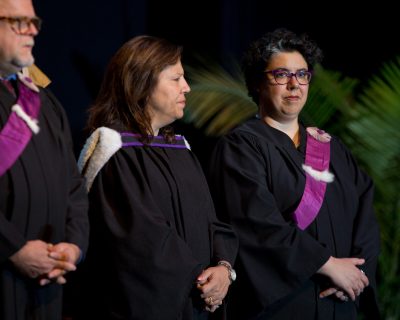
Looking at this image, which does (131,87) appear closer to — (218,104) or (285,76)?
(285,76)

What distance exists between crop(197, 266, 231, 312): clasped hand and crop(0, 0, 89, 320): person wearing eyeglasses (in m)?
0.48

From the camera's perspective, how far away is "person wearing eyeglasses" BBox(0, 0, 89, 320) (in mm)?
2172

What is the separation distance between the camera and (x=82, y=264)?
2.71 meters

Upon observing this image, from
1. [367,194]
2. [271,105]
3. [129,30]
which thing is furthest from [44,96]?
[129,30]

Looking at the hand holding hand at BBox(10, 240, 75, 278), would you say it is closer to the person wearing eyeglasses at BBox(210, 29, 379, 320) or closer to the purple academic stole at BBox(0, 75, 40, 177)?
the purple academic stole at BBox(0, 75, 40, 177)

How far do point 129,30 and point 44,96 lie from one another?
1772 millimetres

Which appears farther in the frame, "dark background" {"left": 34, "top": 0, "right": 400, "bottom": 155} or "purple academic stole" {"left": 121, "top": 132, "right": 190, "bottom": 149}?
"dark background" {"left": 34, "top": 0, "right": 400, "bottom": 155}

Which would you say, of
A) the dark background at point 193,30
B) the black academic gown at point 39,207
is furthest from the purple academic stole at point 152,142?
the dark background at point 193,30

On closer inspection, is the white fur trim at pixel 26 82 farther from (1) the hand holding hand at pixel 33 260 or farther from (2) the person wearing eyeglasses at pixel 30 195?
(1) the hand holding hand at pixel 33 260

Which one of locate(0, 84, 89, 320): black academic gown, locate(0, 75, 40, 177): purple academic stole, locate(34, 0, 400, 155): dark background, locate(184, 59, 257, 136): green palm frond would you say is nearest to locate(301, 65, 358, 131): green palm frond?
locate(184, 59, 257, 136): green palm frond

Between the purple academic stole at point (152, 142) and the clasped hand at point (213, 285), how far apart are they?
1.61 ft

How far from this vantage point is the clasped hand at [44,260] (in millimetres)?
2139

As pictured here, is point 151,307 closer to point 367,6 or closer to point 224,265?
point 224,265

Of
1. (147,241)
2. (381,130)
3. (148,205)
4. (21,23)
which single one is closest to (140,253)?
(147,241)
